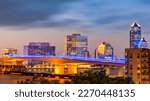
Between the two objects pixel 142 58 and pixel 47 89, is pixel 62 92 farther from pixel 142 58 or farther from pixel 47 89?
pixel 142 58

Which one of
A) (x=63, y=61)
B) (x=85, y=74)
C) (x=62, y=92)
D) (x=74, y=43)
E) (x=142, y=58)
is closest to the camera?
(x=62, y=92)

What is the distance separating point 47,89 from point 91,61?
1585 cm

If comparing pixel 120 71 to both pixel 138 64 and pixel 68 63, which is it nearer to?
pixel 138 64

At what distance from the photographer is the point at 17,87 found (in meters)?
1.09

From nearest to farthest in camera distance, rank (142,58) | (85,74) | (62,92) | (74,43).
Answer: (62,92), (85,74), (142,58), (74,43)

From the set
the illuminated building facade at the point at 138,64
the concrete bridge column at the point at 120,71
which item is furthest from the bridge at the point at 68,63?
the illuminated building facade at the point at 138,64

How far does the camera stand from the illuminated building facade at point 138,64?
15.5 m

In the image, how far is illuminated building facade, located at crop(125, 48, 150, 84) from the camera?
15.5 metres

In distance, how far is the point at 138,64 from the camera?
52.4 ft

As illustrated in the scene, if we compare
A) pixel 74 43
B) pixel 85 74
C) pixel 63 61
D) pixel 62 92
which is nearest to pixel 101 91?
pixel 62 92

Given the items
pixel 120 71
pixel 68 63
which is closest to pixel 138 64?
pixel 120 71

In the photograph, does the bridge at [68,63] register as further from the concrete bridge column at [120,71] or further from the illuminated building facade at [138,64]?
the illuminated building facade at [138,64]

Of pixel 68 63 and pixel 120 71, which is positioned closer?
pixel 120 71

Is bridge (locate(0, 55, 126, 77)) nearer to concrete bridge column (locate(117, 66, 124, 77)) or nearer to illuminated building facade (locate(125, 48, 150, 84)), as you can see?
concrete bridge column (locate(117, 66, 124, 77))
